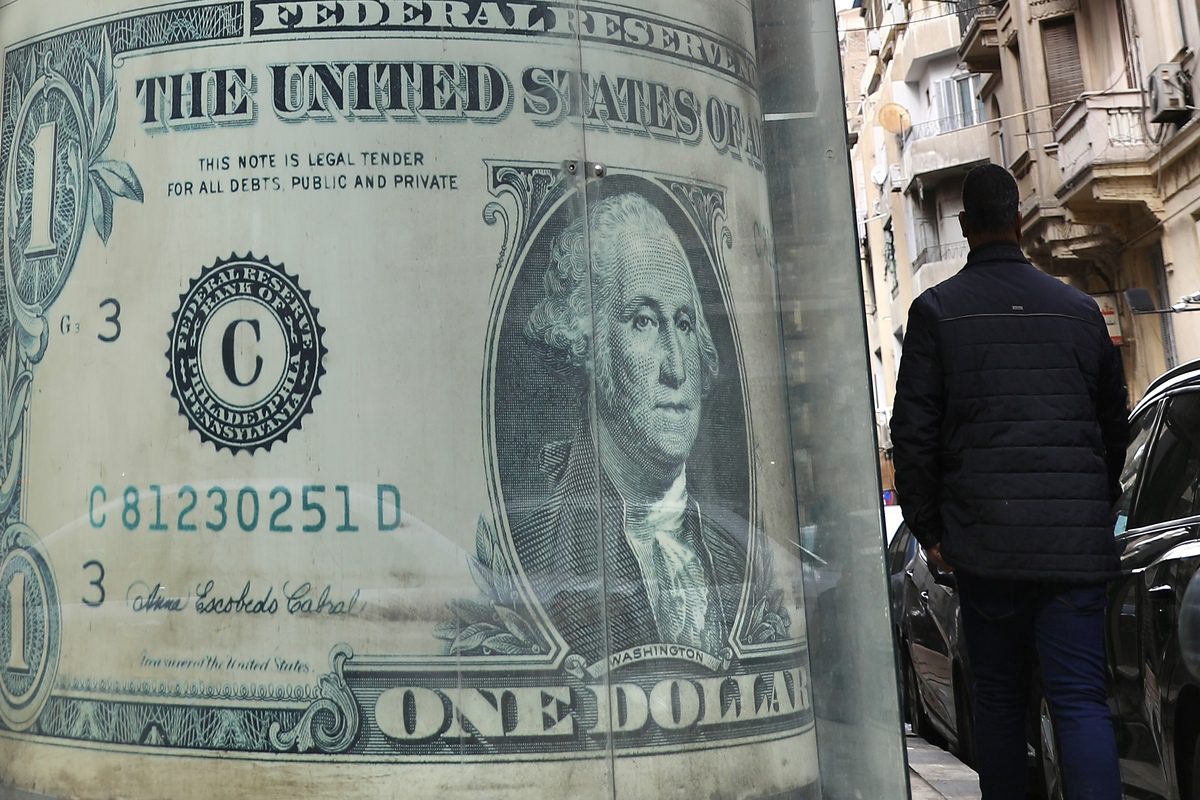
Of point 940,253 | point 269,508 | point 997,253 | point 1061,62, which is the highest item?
point 1061,62

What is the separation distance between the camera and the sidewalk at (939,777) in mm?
6239

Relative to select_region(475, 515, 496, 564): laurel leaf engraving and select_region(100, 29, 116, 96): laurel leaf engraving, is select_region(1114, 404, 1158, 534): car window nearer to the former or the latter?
select_region(475, 515, 496, 564): laurel leaf engraving

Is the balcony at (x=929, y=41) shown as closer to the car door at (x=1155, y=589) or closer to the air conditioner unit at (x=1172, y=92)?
the air conditioner unit at (x=1172, y=92)

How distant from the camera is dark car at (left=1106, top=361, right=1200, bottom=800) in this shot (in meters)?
4.10

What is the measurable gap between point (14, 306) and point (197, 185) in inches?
27.8

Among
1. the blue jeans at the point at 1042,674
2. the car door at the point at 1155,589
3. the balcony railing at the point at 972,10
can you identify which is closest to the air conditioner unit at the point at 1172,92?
the balcony railing at the point at 972,10

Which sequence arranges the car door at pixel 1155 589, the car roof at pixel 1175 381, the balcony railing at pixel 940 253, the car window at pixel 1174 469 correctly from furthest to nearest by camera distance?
1. the balcony railing at pixel 940 253
2. the car roof at pixel 1175 381
3. the car window at pixel 1174 469
4. the car door at pixel 1155 589

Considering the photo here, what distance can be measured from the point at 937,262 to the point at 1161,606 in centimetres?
3310

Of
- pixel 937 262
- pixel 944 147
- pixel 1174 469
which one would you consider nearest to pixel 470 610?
pixel 1174 469

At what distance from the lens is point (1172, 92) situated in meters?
18.2

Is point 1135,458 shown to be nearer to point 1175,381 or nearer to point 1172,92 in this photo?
point 1175,381

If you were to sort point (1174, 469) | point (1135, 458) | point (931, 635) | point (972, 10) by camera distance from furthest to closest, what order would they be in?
point (972, 10), point (931, 635), point (1135, 458), point (1174, 469)

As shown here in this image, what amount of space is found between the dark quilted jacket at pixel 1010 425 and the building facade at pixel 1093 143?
15971 millimetres

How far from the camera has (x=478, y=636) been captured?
3.24 meters
